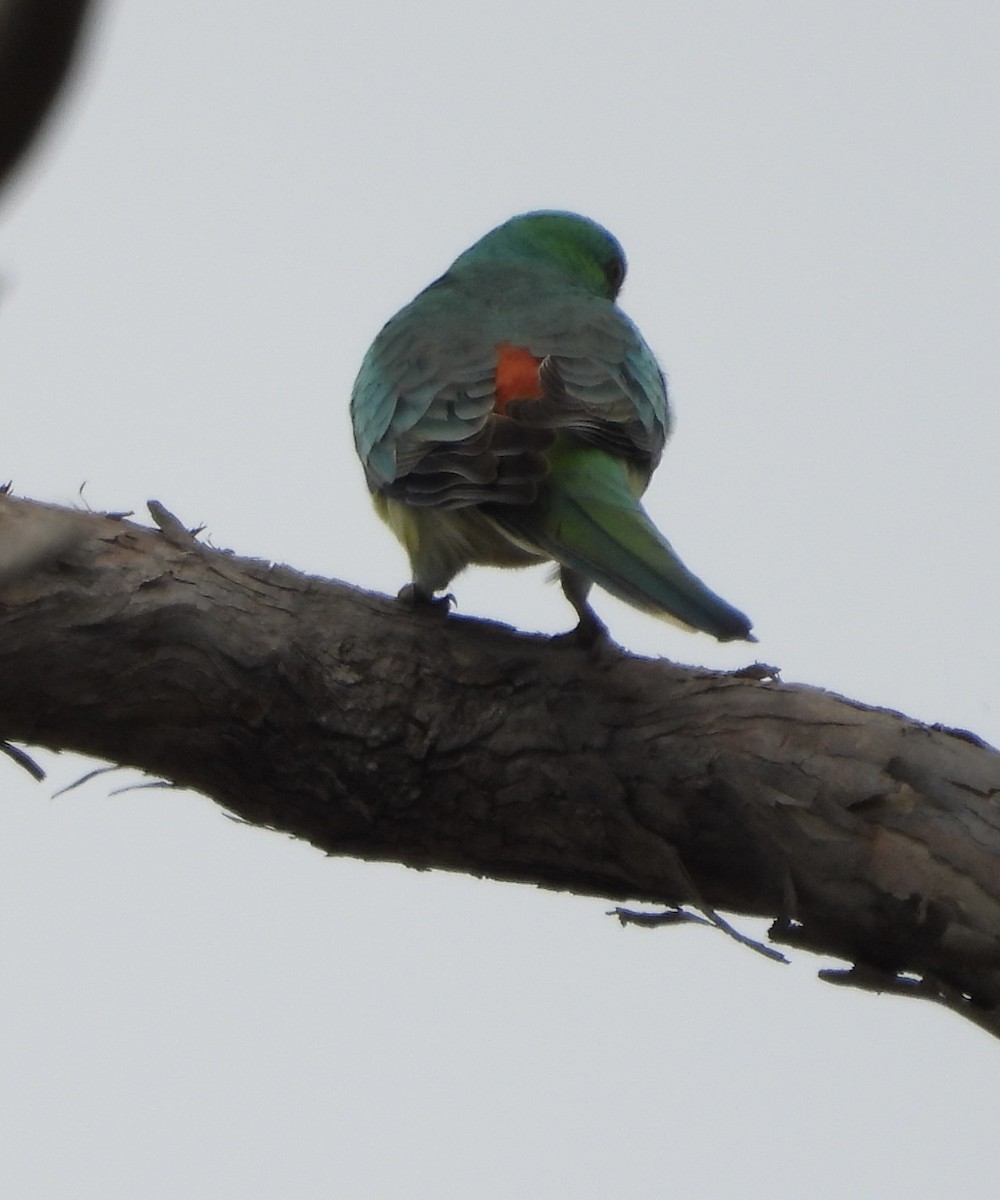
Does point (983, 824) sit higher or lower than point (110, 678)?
higher

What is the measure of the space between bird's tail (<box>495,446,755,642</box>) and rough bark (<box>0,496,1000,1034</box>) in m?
0.33

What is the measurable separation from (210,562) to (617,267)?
3.23 m

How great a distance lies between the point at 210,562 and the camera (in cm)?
368

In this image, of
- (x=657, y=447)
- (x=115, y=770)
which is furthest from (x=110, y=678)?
(x=657, y=447)

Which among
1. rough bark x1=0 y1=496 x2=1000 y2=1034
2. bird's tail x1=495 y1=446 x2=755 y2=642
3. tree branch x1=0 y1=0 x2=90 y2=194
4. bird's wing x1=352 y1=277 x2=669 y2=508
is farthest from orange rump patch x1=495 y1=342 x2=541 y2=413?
tree branch x1=0 y1=0 x2=90 y2=194

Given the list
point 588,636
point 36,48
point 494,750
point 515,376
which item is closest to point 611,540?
point 588,636

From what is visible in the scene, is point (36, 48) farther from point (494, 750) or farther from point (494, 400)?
point (494, 400)

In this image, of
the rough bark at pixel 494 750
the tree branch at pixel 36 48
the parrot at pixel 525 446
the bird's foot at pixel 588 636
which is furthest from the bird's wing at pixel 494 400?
the tree branch at pixel 36 48

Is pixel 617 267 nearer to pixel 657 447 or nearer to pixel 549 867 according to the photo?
pixel 657 447

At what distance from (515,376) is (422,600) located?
71cm

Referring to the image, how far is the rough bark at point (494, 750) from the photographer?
3.31 meters

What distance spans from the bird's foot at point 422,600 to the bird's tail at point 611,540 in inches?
13.2

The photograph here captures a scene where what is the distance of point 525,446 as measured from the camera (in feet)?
12.5

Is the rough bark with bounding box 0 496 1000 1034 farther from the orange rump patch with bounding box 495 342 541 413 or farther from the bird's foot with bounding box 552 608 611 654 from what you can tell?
the orange rump patch with bounding box 495 342 541 413
